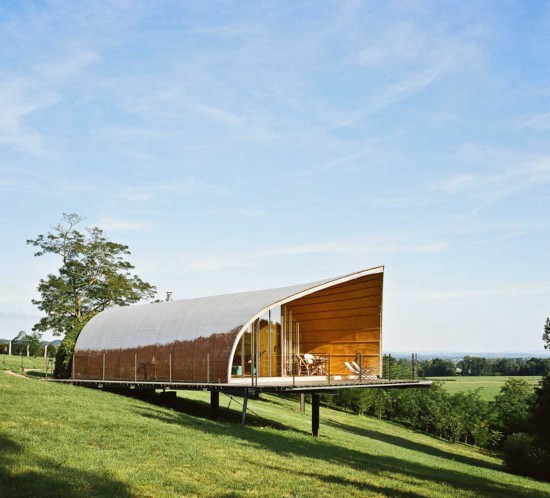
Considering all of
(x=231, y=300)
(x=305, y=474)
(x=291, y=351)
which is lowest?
(x=305, y=474)

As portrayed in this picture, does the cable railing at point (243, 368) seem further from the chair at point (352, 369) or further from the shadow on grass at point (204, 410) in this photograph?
the shadow on grass at point (204, 410)

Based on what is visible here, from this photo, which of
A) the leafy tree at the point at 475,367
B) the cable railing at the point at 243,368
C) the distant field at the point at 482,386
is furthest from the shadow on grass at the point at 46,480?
the leafy tree at the point at 475,367

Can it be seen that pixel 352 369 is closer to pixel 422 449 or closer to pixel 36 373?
pixel 422 449

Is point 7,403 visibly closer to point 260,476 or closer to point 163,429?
point 163,429

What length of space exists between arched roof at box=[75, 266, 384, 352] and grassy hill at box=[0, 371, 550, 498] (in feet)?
15.0

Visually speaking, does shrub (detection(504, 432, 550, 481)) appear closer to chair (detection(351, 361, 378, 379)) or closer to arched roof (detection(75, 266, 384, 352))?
chair (detection(351, 361, 378, 379))

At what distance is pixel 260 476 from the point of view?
443 inches

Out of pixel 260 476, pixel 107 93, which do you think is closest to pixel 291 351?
pixel 107 93

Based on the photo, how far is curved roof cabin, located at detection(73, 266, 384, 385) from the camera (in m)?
22.0

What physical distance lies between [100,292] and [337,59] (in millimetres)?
32421

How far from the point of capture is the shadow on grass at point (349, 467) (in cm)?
1187

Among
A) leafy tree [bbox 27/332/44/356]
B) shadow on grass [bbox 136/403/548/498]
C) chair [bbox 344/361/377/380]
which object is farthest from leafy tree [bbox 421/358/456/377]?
shadow on grass [bbox 136/403/548/498]

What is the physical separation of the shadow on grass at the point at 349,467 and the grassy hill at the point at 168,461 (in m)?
0.03

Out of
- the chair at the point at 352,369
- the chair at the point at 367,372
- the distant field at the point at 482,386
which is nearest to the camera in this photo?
the chair at the point at 367,372
